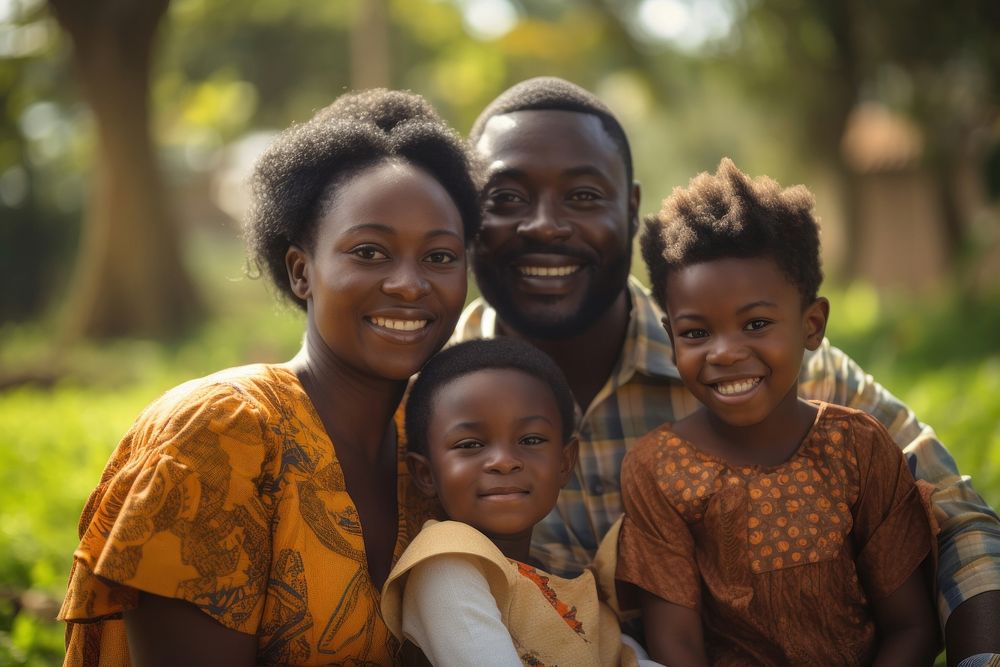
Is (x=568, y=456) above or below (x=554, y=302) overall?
below

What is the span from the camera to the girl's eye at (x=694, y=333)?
9.36 ft

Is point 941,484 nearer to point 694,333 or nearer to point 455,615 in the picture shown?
point 694,333

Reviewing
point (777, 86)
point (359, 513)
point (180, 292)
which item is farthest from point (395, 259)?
point (777, 86)

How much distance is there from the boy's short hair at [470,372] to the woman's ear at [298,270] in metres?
0.42

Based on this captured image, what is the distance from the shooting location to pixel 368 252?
2.74 m

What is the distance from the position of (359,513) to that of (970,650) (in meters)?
1.62

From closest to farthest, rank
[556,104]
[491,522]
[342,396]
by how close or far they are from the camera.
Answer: [491,522] → [342,396] → [556,104]

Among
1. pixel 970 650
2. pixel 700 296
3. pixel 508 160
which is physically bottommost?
pixel 970 650

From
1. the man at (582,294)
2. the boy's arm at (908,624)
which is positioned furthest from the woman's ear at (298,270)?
the boy's arm at (908,624)

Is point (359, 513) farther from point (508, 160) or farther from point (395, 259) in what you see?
point (508, 160)

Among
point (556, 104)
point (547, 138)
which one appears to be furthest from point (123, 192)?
point (547, 138)

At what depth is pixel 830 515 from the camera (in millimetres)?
2771

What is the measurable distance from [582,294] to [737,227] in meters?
0.88

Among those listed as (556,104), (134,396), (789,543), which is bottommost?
(134,396)
